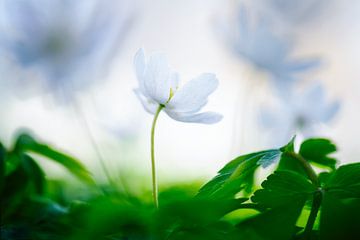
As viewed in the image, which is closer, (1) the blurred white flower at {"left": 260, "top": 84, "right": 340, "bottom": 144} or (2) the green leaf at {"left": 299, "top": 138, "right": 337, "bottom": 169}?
(2) the green leaf at {"left": 299, "top": 138, "right": 337, "bottom": 169}

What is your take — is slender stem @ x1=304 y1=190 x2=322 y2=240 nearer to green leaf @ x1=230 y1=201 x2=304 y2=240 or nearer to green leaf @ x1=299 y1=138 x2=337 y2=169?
green leaf @ x1=230 y1=201 x2=304 y2=240

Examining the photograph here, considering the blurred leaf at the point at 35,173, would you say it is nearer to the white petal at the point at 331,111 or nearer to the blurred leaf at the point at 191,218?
the blurred leaf at the point at 191,218

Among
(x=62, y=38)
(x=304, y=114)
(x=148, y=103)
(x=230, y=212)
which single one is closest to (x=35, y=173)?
(x=148, y=103)

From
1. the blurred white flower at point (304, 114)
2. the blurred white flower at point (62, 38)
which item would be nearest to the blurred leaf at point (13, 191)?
the blurred white flower at point (62, 38)

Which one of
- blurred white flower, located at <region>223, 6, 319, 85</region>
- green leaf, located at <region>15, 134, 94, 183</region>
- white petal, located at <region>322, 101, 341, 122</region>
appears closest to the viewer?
green leaf, located at <region>15, 134, 94, 183</region>

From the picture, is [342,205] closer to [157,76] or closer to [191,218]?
[191,218]

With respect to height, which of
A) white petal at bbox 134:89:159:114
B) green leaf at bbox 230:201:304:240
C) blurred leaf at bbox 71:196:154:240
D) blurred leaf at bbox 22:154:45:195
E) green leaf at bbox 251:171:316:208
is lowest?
green leaf at bbox 230:201:304:240

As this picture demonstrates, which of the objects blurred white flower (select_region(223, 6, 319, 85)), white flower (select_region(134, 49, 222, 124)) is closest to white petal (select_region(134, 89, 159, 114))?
white flower (select_region(134, 49, 222, 124))
